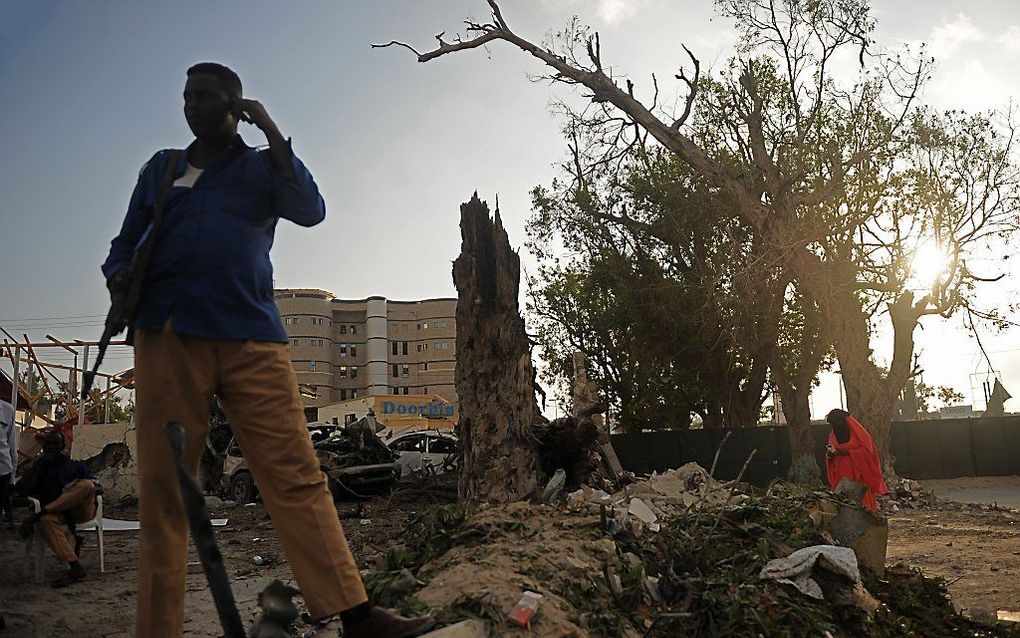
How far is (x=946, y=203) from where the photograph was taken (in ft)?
59.3

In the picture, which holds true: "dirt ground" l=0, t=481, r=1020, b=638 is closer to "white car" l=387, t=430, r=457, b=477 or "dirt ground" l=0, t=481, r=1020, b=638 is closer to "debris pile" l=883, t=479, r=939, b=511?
"debris pile" l=883, t=479, r=939, b=511

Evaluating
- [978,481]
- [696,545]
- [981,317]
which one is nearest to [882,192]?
[981,317]

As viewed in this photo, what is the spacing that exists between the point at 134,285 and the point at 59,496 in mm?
6133

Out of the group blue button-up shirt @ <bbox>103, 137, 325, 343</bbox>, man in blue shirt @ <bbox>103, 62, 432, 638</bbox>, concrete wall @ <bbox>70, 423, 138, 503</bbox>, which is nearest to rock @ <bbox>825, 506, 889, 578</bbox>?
man in blue shirt @ <bbox>103, 62, 432, 638</bbox>

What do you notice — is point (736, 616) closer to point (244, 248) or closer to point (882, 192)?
point (244, 248)

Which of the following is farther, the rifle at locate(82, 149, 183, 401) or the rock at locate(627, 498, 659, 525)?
the rock at locate(627, 498, 659, 525)

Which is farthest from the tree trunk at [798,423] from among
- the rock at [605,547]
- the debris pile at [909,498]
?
A: the rock at [605,547]

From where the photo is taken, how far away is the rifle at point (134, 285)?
227 cm

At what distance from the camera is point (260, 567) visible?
7.70m

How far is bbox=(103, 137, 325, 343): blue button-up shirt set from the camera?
7.47 ft

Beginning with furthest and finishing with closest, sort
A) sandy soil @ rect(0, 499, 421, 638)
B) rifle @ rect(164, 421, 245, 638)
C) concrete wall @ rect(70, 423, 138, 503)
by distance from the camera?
concrete wall @ rect(70, 423, 138, 503) → sandy soil @ rect(0, 499, 421, 638) → rifle @ rect(164, 421, 245, 638)

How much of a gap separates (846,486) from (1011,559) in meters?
1.94

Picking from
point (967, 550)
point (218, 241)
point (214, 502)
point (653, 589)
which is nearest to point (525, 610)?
point (653, 589)

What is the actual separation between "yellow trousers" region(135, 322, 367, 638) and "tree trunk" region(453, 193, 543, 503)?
6.16 meters
